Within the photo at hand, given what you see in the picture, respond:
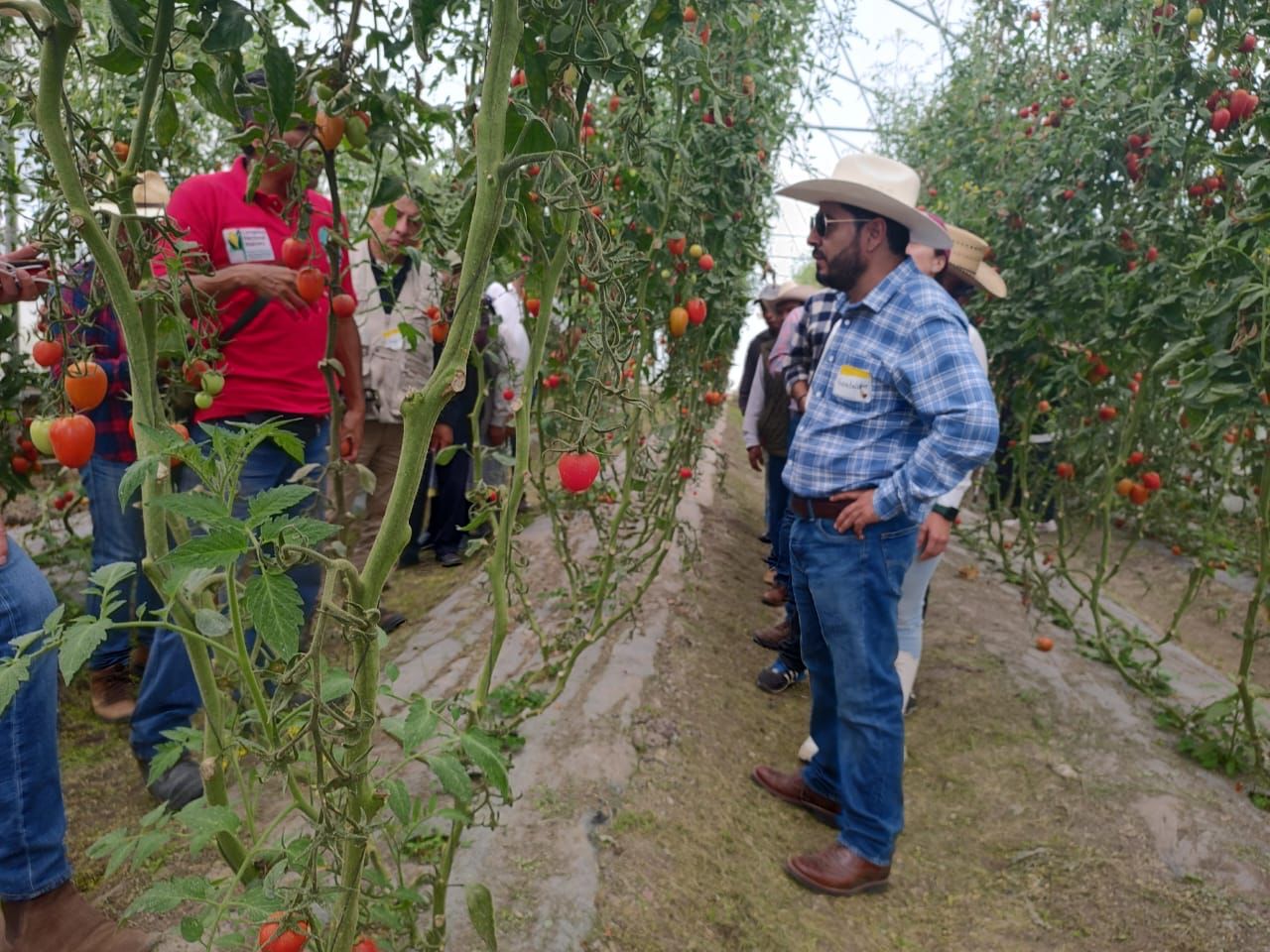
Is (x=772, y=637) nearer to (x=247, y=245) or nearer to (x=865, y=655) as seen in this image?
(x=865, y=655)

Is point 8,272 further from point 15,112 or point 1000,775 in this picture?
point 1000,775

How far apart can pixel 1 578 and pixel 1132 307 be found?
359cm

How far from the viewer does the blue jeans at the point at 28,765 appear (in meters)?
1.43

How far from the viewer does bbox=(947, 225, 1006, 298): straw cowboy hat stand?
3.19 metres

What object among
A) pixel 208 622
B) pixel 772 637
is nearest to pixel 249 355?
pixel 208 622

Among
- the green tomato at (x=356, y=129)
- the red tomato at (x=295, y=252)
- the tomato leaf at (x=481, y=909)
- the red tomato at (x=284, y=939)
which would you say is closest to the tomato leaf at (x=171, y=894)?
the red tomato at (x=284, y=939)

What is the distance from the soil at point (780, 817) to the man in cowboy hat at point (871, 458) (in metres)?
0.25

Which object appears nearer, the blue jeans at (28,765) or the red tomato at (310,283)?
the blue jeans at (28,765)

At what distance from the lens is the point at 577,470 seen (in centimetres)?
118

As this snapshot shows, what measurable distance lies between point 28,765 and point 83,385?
67cm

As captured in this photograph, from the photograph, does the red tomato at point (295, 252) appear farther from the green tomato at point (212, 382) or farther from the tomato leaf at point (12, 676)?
the tomato leaf at point (12, 676)

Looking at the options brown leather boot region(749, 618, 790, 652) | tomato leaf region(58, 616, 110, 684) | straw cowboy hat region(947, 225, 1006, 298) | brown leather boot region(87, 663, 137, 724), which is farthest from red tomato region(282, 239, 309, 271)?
brown leather boot region(749, 618, 790, 652)

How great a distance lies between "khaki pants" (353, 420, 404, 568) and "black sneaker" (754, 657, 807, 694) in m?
1.72

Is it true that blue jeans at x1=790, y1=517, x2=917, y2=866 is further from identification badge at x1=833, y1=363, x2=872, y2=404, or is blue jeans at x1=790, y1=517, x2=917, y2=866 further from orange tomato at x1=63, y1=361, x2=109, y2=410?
orange tomato at x1=63, y1=361, x2=109, y2=410
